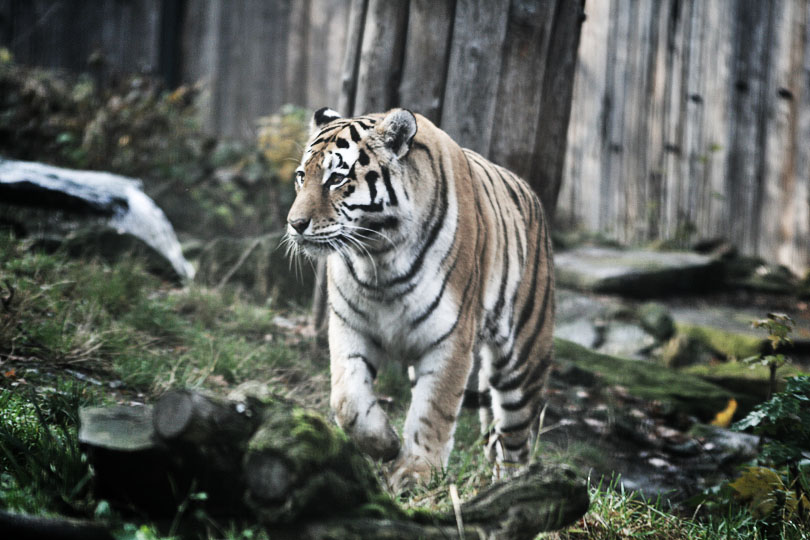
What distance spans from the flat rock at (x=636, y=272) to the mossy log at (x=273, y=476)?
19.5 ft

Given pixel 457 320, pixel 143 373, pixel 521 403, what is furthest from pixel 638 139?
pixel 143 373

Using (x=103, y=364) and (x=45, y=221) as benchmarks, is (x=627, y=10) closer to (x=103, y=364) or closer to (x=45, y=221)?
(x=45, y=221)

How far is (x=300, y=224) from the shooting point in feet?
10.3

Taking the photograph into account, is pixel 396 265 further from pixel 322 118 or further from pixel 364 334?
pixel 322 118

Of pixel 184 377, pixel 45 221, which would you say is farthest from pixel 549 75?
pixel 45 221

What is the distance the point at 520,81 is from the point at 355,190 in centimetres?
232

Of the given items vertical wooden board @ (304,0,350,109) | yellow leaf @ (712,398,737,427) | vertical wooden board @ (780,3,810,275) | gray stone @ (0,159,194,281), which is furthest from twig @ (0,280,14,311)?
vertical wooden board @ (780,3,810,275)

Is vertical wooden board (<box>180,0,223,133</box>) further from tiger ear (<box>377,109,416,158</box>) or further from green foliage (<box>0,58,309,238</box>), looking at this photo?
tiger ear (<box>377,109,416,158</box>)

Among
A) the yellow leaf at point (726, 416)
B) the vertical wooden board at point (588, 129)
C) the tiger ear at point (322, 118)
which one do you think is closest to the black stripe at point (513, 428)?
the yellow leaf at point (726, 416)

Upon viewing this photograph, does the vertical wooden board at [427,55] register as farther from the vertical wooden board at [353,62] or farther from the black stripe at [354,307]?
the black stripe at [354,307]

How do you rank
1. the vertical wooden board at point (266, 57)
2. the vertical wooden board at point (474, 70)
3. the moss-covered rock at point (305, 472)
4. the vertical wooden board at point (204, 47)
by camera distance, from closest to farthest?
the moss-covered rock at point (305, 472), the vertical wooden board at point (474, 70), the vertical wooden board at point (266, 57), the vertical wooden board at point (204, 47)

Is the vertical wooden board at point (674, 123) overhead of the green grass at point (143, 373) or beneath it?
overhead

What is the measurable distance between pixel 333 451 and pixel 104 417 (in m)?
0.79

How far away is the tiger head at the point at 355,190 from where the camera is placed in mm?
3170
